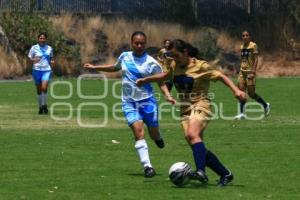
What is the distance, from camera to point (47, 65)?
2573cm

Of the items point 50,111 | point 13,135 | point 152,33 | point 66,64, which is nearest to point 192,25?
point 152,33

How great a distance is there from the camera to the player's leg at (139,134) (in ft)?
43.5

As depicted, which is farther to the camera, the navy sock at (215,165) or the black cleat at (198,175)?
the navy sock at (215,165)

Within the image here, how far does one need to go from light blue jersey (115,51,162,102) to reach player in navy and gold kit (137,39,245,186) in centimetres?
169

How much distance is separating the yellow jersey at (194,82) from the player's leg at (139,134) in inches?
44.4

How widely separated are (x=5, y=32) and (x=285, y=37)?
1718 centimetres

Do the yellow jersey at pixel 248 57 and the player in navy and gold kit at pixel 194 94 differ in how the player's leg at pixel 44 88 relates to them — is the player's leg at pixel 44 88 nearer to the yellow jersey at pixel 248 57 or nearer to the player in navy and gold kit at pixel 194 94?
the yellow jersey at pixel 248 57

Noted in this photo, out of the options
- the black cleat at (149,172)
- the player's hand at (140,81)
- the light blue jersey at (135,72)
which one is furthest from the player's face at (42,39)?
the black cleat at (149,172)

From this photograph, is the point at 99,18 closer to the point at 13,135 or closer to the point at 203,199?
the point at 13,135

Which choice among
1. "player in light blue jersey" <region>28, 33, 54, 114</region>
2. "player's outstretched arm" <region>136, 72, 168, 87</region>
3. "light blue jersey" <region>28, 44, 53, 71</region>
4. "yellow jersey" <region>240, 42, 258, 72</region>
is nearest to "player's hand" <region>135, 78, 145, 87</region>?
"player's outstretched arm" <region>136, 72, 168, 87</region>

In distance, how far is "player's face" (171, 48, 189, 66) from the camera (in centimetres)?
1234

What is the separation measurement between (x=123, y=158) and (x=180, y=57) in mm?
3561

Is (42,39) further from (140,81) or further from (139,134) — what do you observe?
(140,81)

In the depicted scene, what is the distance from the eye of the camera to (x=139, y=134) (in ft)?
44.8
